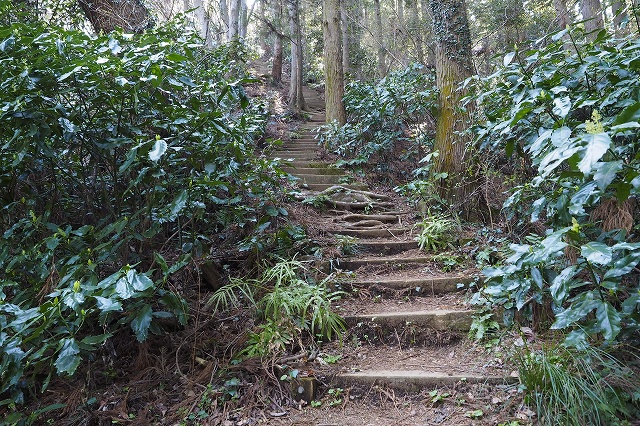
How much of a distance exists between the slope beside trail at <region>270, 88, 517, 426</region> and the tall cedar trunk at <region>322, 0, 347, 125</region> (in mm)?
5305

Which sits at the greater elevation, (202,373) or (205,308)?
(205,308)

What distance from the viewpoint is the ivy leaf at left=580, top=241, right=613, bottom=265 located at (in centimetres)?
192

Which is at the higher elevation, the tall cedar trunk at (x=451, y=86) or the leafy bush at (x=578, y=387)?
the tall cedar trunk at (x=451, y=86)

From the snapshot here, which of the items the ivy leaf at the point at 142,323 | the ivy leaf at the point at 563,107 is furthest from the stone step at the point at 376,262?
the ivy leaf at the point at 563,107

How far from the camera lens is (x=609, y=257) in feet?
6.26

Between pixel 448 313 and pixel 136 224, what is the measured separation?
8.31ft

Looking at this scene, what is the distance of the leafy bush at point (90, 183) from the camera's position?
2475 mm

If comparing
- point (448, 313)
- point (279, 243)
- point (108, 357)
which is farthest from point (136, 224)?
point (448, 313)

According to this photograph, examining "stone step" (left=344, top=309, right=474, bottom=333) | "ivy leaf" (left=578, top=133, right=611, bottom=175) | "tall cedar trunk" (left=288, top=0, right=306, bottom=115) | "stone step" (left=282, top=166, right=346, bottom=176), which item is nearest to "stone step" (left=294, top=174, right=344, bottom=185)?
"stone step" (left=282, top=166, right=346, bottom=176)

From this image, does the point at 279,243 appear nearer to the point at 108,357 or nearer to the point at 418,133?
the point at 108,357

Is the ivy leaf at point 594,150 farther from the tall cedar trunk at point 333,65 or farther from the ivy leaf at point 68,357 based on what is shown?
the tall cedar trunk at point 333,65

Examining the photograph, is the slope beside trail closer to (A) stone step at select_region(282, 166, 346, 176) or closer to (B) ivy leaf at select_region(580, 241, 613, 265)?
(B) ivy leaf at select_region(580, 241, 613, 265)

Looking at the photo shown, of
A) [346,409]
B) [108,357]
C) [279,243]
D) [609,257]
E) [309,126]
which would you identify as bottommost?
[346,409]

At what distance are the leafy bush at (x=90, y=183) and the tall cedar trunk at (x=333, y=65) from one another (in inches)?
248
